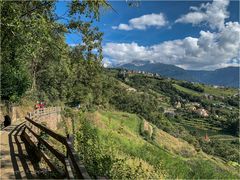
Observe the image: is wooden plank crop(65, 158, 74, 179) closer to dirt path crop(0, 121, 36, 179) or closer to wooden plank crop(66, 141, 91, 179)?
wooden plank crop(66, 141, 91, 179)

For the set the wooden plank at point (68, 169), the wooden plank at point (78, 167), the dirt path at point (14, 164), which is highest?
the wooden plank at point (78, 167)


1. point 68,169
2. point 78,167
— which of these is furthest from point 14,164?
point 78,167

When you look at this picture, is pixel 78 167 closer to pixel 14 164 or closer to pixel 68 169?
pixel 68 169

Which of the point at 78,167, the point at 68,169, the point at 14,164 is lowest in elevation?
the point at 14,164

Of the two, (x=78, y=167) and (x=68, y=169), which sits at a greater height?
(x=78, y=167)

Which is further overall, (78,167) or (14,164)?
(14,164)

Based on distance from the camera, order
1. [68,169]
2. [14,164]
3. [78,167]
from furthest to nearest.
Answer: [14,164] → [68,169] → [78,167]

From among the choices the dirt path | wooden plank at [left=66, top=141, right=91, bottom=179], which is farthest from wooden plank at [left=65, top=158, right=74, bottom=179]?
the dirt path

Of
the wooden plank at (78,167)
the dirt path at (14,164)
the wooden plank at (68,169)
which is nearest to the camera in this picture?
the wooden plank at (78,167)

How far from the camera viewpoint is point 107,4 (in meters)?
13.3

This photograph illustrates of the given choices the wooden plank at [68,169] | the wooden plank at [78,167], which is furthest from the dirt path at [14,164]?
the wooden plank at [78,167]

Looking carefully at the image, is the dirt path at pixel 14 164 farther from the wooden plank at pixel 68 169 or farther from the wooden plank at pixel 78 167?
the wooden plank at pixel 78 167

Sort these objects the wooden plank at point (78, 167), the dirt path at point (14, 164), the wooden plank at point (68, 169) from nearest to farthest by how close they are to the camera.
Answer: the wooden plank at point (78, 167)
the wooden plank at point (68, 169)
the dirt path at point (14, 164)

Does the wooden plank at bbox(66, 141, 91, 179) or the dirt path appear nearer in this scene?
the wooden plank at bbox(66, 141, 91, 179)
